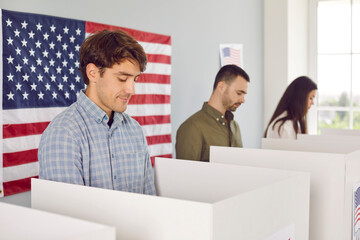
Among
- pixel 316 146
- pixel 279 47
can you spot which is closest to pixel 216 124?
pixel 316 146

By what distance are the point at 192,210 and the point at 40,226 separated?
0.75ft

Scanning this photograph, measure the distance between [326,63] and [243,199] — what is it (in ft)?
15.6

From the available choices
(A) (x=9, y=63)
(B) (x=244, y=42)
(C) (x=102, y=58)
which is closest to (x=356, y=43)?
(B) (x=244, y=42)

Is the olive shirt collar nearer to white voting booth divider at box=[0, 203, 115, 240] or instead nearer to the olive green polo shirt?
the olive green polo shirt

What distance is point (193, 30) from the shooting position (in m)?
3.83

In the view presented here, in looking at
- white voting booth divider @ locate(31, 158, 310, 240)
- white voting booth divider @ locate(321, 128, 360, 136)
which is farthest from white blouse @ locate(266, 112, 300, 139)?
white voting booth divider @ locate(31, 158, 310, 240)

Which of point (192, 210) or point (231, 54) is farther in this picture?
point (231, 54)

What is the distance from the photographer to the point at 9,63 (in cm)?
229

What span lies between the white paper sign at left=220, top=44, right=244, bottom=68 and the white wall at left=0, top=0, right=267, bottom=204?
5 cm

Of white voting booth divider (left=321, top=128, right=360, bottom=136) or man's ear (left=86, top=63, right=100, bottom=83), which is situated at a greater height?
man's ear (left=86, top=63, right=100, bottom=83)

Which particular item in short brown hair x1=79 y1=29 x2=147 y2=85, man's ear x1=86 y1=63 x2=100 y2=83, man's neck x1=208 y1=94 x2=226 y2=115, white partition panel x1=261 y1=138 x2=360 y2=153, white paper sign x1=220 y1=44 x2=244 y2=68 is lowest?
white partition panel x1=261 y1=138 x2=360 y2=153

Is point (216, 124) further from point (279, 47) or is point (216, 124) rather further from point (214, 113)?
→ point (279, 47)

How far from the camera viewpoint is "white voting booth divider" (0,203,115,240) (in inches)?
25.2

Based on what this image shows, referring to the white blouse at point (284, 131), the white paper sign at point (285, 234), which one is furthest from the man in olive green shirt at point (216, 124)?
the white paper sign at point (285, 234)
